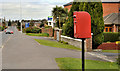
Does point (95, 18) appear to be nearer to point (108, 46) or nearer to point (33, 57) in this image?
point (108, 46)

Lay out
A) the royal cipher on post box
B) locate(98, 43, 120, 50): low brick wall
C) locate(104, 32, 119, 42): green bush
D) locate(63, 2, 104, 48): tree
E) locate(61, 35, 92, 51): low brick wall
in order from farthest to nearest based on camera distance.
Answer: locate(104, 32, 119, 42): green bush
locate(98, 43, 120, 50): low brick wall
locate(63, 2, 104, 48): tree
locate(61, 35, 92, 51): low brick wall
the royal cipher on post box

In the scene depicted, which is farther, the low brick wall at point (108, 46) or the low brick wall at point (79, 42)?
the low brick wall at point (108, 46)

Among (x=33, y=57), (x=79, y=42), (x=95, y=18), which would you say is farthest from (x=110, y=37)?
(x=33, y=57)

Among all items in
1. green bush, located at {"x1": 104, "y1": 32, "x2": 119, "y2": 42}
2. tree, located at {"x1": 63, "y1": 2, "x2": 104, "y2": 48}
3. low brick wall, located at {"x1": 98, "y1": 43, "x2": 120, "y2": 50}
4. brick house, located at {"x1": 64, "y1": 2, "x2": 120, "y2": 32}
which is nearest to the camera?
tree, located at {"x1": 63, "y1": 2, "x2": 104, "y2": 48}

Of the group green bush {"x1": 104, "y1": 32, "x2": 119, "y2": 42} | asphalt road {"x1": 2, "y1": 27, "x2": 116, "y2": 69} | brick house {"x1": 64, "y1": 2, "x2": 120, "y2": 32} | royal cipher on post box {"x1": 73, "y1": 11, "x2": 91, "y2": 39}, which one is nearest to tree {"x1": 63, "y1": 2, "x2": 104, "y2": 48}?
asphalt road {"x1": 2, "y1": 27, "x2": 116, "y2": 69}

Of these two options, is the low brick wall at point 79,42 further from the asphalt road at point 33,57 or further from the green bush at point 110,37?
the green bush at point 110,37

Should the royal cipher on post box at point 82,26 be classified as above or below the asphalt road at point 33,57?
above

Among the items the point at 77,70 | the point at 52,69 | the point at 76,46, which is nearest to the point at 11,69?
the point at 52,69

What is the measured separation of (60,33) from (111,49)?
1058cm

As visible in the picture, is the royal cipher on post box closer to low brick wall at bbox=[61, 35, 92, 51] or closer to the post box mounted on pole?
the post box mounted on pole

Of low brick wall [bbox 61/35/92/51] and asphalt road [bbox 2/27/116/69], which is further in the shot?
low brick wall [bbox 61/35/92/51]

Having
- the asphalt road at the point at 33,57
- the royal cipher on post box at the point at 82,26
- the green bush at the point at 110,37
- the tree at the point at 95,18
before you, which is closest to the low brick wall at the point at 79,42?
the asphalt road at the point at 33,57

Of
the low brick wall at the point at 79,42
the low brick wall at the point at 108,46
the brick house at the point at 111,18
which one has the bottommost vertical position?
the low brick wall at the point at 108,46

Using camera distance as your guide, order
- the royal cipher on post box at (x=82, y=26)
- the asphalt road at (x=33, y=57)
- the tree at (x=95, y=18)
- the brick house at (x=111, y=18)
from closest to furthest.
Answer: the royal cipher on post box at (x=82, y=26) → the asphalt road at (x=33, y=57) → the tree at (x=95, y=18) → the brick house at (x=111, y=18)
